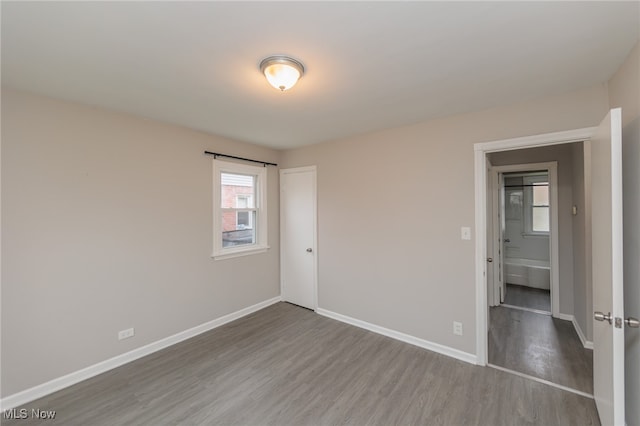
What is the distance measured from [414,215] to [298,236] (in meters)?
1.86

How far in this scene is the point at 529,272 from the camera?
4965 mm

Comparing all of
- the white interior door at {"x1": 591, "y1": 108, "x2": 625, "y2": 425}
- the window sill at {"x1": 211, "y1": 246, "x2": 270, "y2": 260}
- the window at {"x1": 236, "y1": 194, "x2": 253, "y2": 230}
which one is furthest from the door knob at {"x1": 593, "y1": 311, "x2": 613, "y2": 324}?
the window at {"x1": 236, "y1": 194, "x2": 253, "y2": 230}

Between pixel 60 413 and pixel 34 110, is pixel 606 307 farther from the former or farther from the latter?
pixel 34 110

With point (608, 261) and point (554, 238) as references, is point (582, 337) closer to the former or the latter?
point (554, 238)

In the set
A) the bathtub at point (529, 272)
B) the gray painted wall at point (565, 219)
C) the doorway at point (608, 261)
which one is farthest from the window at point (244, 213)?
the bathtub at point (529, 272)

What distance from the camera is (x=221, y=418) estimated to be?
1923 mm

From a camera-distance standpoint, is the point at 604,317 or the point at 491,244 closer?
the point at 604,317

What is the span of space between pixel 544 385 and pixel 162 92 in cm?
406

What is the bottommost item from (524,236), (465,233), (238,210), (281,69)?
(524,236)

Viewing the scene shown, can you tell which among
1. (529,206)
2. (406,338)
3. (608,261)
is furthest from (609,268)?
(529,206)

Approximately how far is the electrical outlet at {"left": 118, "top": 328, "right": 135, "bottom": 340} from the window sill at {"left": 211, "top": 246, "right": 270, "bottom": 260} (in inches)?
43.7

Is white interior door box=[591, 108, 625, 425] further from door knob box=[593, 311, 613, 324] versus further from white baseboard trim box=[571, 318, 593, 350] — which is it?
white baseboard trim box=[571, 318, 593, 350]

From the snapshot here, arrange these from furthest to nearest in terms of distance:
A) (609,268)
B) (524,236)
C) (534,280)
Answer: (524,236), (534,280), (609,268)

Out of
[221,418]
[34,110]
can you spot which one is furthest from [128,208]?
[221,418]
